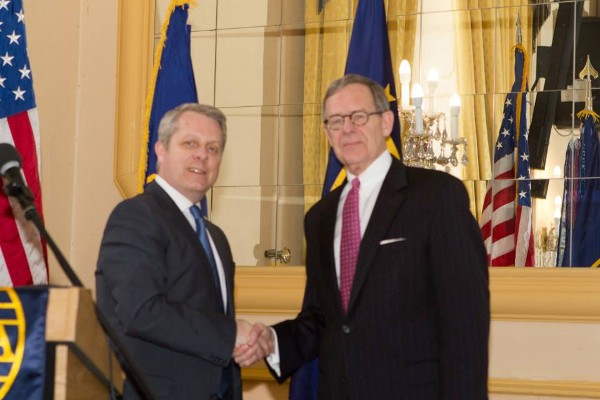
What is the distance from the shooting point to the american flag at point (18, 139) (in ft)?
15.3

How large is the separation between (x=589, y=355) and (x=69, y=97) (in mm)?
3295

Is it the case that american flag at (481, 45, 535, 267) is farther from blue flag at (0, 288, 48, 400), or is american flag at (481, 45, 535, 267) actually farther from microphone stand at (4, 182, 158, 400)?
blue flag at (0, 288, 48, 400)

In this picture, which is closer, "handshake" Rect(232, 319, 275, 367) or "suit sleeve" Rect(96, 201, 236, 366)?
"suit sleeve" Rect(96, 201, 236, 366)

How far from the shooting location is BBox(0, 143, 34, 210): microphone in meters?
2.38

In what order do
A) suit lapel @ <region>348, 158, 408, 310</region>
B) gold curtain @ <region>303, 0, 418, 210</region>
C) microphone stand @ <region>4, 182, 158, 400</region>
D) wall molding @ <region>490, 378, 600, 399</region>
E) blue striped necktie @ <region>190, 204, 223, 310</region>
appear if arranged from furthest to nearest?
gold curtain @ <region>303, 0, 418, 210</region> → wall molding @ <region>490, 378, 600, 399</region> → blue striped necktie @ <region>190, 204, 223, 310</region> → suit lapel @ <region>348, 158, 408, 310</region> → microphone stand @ <region>4, 182, 158, 400</region>

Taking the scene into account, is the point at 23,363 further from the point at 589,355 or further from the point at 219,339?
the point at 589,355

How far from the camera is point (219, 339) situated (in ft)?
10.5

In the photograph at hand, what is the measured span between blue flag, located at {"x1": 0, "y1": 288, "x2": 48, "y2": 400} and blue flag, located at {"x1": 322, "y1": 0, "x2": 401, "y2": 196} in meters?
2.81

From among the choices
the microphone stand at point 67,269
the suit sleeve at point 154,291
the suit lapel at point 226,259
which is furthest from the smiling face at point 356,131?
the microphone stand at point 67,269

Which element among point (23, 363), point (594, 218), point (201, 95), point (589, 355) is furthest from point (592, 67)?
point (23, 363)

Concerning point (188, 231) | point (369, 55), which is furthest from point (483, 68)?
point (188, 231)

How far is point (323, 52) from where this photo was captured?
610cm

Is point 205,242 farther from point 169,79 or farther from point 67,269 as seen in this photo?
point 169,79

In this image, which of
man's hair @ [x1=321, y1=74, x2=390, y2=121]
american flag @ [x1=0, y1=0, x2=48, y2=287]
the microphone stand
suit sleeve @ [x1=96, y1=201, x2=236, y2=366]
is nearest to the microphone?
the microphone stand
